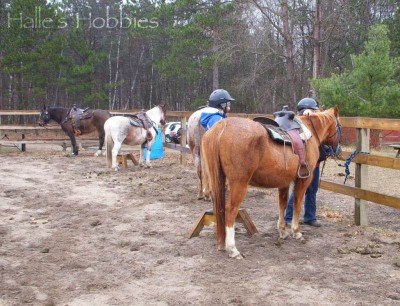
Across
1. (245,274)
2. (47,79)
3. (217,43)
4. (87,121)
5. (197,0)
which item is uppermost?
(197,0)

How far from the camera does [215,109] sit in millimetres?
6367

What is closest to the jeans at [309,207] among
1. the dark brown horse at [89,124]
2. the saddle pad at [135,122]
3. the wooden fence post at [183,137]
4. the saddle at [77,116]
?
the wooden fence post at [183,137]

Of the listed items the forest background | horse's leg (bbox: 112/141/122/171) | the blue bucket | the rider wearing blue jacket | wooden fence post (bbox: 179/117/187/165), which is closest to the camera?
the rider wearing blue jacket

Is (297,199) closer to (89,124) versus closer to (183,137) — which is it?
(183,137)

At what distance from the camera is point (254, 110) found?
34.7m

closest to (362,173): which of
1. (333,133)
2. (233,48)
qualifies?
(333,133)

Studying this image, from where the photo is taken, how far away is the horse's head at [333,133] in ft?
19.0

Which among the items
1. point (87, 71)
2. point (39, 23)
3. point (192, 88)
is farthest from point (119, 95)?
point (39, 23)

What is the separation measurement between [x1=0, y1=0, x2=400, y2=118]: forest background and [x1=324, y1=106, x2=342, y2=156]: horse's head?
14.3 metres

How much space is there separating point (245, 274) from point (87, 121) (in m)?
12.5

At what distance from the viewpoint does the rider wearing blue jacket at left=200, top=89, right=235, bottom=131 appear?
6.29m

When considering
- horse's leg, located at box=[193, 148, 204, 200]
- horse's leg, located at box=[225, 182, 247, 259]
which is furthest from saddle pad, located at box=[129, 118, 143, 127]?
horse's leg, located at box=[225, 182, 247, 259]

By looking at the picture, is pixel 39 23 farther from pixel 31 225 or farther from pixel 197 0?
pixel 31 225

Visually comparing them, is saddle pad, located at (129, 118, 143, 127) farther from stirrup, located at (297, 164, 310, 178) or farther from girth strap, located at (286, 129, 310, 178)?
stirrup, located at (297, 164, 310, 178)
